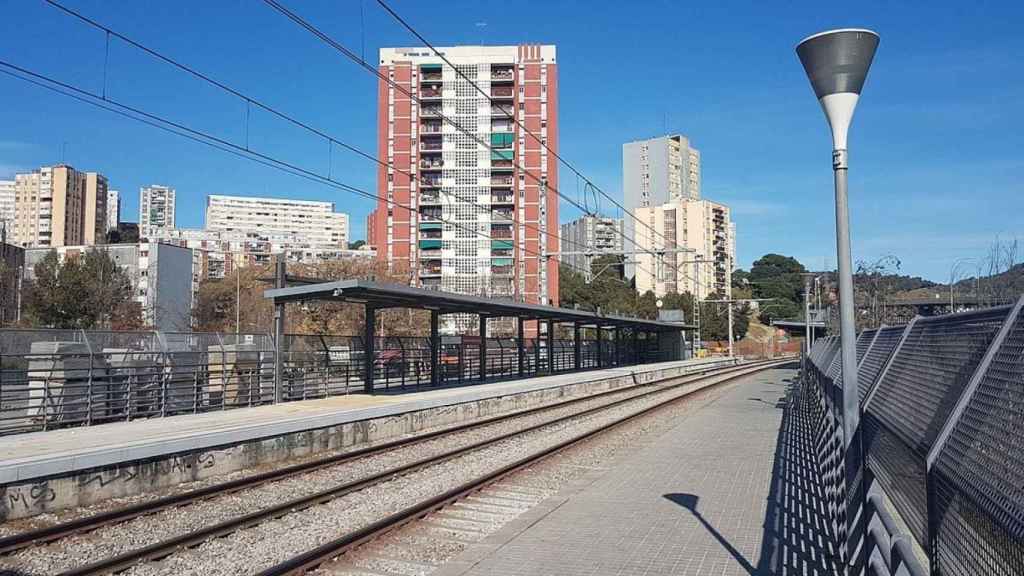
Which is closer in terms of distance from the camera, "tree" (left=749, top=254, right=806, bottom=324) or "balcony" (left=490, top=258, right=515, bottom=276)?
"balcony" (left=490, top=258, right=515, bottom=276)

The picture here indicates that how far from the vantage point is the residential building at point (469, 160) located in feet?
261

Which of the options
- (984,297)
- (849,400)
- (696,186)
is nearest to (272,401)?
(849,400)

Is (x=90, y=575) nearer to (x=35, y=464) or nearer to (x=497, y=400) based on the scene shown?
(x=35, y=464)

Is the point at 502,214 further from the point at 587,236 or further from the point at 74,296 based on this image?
the point at 587,236

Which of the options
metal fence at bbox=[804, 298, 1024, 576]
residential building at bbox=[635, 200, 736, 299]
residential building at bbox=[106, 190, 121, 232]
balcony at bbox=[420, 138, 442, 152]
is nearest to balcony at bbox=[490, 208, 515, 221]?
balcony at bbox=[420, 138, 442, 152]

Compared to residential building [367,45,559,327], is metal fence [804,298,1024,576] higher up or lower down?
lower down

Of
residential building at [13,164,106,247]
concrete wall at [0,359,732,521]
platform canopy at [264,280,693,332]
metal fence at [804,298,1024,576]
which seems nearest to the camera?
metal fence at [804,298,1024,576]

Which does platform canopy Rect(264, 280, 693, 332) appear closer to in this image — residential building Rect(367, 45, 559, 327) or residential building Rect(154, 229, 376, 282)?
residential building Rect(367, 45, 559, 327)

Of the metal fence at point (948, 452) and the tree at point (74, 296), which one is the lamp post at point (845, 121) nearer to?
the metal fence at point (948, 452)

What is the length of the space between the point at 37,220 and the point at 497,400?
480 feet

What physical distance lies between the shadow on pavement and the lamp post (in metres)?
1.70

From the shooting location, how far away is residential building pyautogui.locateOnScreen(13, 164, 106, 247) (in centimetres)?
13588

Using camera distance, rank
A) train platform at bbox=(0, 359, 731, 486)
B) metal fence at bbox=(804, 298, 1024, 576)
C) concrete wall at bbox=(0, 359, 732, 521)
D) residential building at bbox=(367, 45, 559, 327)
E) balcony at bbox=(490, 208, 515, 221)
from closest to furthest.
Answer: metal fence at bbox=(804, 298, 1024, 576) → concrete wall at bbox=(0, 359, 732, 521) → train platform at bbox=(0, 359, 731, 486) → balcony at bbox=(490, 208, 515, 221) → residential building at bbox=(367, 45, 559, 327)

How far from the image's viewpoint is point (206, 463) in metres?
13.0
